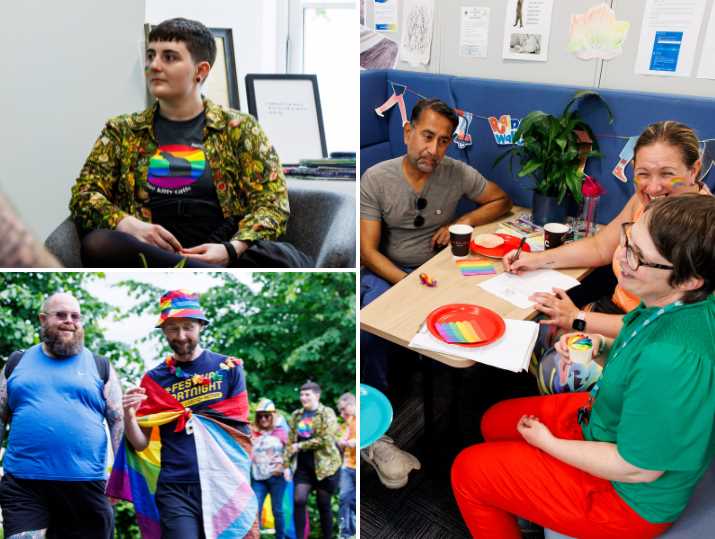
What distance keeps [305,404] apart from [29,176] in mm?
736

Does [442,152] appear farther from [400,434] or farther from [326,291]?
[326,291]

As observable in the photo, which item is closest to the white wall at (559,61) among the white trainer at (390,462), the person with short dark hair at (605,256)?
the person with short dark hair at (605,256)

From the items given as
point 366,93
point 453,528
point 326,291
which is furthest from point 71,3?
point 366,93

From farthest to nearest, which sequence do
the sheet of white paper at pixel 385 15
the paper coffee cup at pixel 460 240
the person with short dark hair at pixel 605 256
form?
the sheet of white paper at pixel 385 15, the paper coffee cup at pixel 460 240, the person with short dark hair at pixel 605 256

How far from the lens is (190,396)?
3.57 feet

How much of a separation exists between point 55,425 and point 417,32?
2504mm

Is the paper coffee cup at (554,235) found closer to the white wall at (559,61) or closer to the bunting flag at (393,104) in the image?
the white wall at (559,61)

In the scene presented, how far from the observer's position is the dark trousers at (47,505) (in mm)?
1009

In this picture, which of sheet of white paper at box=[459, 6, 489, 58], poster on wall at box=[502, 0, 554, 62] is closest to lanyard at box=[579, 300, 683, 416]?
poster on wall at box=[502, 0, 554, 62]

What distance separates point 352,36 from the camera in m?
1.42

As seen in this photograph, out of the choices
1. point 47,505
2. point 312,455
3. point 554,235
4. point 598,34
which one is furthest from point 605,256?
point 47,505

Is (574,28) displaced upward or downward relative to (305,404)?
upward

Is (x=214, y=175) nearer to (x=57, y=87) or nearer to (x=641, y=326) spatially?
(x=57, y=87)

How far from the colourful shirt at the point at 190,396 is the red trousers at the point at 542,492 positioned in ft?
2.24
